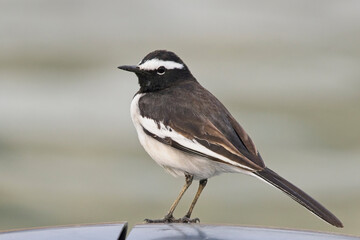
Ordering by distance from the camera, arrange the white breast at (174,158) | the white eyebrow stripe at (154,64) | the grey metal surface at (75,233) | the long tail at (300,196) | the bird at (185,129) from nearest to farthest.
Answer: the grey metal surface at (75,233)
the long tail at (300,196)
the bird at (185,129)
the white breast at (174,158)
the white eyebrow stripe at (154,64)

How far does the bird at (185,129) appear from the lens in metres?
7.61

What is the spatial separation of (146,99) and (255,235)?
10.0 ft

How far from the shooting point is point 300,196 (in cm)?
705

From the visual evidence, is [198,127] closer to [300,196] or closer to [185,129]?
[185,129]

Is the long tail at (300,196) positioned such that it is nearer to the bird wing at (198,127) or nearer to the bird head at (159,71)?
the bird wing at (198,127)

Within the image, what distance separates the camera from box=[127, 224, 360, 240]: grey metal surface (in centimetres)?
525

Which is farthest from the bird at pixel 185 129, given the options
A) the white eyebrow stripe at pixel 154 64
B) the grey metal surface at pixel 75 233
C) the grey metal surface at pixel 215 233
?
the grey metal surface at pixel 75 233

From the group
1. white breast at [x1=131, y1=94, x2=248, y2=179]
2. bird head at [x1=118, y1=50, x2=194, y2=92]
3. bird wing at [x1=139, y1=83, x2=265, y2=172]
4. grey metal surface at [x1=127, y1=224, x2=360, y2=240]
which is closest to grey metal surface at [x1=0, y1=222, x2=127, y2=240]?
grey metal surface at [x1=127, y1=224, x2=360, y2=240]

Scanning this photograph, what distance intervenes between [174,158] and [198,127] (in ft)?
1.06

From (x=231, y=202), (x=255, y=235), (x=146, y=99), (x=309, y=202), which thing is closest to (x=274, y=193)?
(x=231, y=202)

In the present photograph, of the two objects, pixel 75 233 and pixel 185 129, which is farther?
pixel 185 129

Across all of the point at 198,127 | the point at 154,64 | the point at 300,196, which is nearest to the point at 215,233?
the point at 300,196

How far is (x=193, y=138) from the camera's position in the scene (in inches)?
307

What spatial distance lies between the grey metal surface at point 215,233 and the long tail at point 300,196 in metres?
1.07
